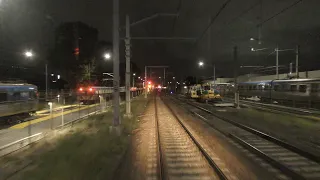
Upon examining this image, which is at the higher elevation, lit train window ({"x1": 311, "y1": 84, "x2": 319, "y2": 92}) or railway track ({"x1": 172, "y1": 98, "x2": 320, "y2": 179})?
lit train window ({"x1": 311, "y1": 84, "x2": 319, "y2": 92})

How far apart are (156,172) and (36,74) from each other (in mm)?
64602

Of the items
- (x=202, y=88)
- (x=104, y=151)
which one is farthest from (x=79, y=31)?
(x=104, y=151)

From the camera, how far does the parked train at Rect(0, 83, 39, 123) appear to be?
1959 cm

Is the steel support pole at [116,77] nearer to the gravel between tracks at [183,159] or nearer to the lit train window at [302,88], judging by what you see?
the gravel between tracks at [183,159]

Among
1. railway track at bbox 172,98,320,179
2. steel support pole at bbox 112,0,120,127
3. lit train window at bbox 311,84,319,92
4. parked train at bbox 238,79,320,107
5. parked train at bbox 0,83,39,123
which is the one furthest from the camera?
parked train at bbox 238,79,320,107

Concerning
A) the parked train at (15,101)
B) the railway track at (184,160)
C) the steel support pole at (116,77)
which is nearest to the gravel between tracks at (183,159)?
the railway track at (184,160)

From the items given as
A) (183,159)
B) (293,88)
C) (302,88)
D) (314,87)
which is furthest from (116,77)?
(293,88)

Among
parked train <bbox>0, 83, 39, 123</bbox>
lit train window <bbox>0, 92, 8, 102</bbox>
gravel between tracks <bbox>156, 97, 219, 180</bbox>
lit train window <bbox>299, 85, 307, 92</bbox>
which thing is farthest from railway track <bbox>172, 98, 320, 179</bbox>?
lit train window <bbox>299, 85, 307, 92</bbox>

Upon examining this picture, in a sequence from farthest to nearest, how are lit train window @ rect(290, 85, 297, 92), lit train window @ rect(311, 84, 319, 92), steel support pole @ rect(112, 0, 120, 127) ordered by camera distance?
lit train window @ rect(290, 85, 297, 92) → lit train window @ rect(311, 84, 319, 92) → steel support pole @ rect(112, 0, 120, 127)

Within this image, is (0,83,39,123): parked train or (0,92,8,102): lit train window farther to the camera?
(0,92,8,102): lit train window

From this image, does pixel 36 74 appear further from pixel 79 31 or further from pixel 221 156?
pixel 221 156

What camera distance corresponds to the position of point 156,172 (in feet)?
29.1

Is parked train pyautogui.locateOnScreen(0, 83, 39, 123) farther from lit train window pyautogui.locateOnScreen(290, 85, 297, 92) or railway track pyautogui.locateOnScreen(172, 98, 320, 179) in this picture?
lit train window pyautogui.locateOnScreen(290, 85, 297, 92)

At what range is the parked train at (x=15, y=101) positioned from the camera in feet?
64.3
